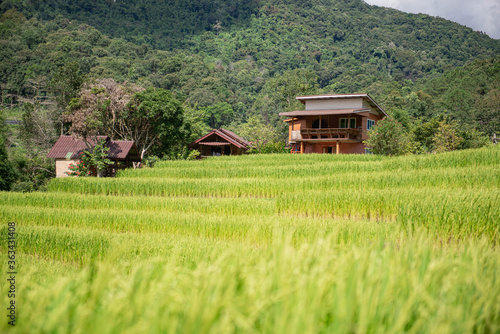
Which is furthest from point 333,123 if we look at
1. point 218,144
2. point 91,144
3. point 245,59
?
point 245,59

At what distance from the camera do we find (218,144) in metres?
39.4

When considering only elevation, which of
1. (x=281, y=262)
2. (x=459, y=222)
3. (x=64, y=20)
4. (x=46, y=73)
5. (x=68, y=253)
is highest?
(x=64, y=20)

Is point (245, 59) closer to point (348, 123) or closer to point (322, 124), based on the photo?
point (322, 124)

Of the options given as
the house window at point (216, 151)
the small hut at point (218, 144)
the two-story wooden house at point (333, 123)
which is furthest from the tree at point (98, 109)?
the two-story wooden house at point (333, 123)

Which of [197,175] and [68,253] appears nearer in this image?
[68,253]

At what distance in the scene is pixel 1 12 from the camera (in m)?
101

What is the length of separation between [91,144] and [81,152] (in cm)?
92

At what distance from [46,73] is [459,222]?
69.5 metres

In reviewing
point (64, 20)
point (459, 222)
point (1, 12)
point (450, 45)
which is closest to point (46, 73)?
point (64, 20)

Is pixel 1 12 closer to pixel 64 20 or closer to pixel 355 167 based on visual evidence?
pixel 64 20

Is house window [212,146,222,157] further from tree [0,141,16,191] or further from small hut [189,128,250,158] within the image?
tree [0,141,16,191]

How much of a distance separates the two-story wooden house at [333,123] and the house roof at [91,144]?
14.5 metres

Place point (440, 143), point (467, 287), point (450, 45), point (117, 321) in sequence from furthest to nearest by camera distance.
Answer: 1. point (450, 45)
2. point (440, 143)
3. point (467, 287)
4. point (117, 321)

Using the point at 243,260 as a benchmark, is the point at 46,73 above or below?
above
